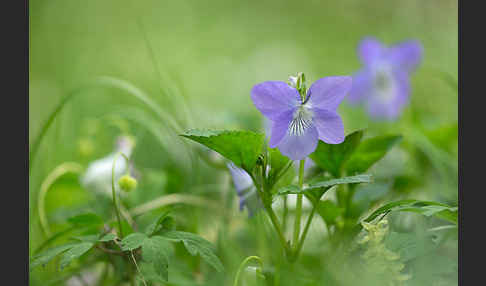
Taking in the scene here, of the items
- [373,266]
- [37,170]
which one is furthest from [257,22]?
[373,266]

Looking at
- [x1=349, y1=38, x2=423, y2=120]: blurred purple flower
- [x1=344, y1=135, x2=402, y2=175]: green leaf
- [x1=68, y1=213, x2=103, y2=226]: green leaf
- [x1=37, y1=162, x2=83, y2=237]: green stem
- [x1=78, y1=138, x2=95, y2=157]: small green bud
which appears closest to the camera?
[x1=68, y1=213, x2=103, y2=226]: green leaf

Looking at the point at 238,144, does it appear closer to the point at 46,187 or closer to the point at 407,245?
the point at 407,245

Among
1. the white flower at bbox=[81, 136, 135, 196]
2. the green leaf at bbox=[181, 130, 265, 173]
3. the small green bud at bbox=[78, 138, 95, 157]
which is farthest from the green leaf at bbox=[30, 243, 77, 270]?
the small green bud at bbox=[78, 138, 95, 157]

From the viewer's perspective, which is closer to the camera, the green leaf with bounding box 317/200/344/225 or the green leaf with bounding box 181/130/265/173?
the green leaf with bounding box 181/130/265/173

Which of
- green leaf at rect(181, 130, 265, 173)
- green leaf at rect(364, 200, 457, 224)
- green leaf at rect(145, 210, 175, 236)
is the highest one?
green leaf at rect(181, 130, 265, 173)

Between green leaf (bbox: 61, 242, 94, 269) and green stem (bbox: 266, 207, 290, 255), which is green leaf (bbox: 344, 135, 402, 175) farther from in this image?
green leaf (bbox: 61, 242, 94, 269)

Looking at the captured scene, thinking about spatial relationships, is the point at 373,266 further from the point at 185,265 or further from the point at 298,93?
the point at 185,265

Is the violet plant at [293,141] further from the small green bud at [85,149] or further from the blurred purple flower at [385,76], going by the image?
the blurred purple flower at [385,76]

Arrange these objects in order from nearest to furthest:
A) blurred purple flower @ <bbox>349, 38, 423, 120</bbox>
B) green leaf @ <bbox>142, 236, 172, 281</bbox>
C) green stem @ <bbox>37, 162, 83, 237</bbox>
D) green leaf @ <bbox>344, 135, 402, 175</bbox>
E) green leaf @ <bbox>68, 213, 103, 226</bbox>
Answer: green leaf @ <bbox>142, 236, 172, 281</bbox>
green leaf @ <bbox>68, 213, 103, 226</bbox>
green leaf @ <bbox>344, 135, 402, 175</bbox>
green stem @ <bbox>37, 162, 83, 237</bbox>
blurred purple flower @ <bbox>349, 38, 423, 120</bbox>
